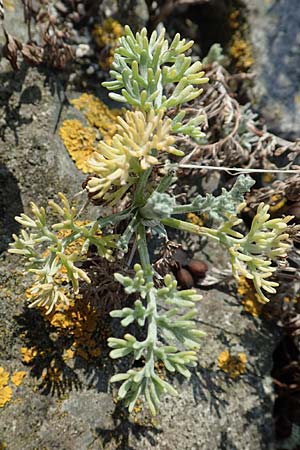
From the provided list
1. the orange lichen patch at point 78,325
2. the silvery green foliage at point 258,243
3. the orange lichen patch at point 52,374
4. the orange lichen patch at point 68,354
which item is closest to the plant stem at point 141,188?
the silvery green foliage at point 258,243

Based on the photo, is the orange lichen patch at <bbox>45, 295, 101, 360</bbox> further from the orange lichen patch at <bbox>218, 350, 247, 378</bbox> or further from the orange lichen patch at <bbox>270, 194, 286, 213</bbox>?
the orange lichen patch at <bbox>270, 194, 286, 213</bbox>

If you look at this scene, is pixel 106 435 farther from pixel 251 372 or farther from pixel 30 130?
pixel 30 130

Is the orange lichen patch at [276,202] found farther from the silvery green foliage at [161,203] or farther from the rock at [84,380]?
the silvery green foliage at [161,203]

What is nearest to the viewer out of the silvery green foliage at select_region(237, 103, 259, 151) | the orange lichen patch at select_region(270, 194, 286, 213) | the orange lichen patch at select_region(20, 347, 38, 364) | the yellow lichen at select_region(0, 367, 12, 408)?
the yellow lichen at select_region(0, 367, 12, 408)

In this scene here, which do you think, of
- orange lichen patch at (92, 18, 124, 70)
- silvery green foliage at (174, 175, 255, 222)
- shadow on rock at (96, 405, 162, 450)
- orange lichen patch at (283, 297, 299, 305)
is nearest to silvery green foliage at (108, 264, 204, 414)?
silvery green foliage at (174, 175, 255, 222)

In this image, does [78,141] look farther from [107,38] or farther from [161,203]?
[161,203]
